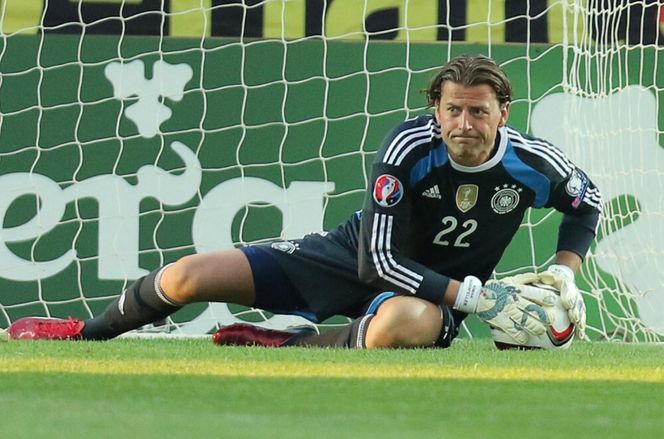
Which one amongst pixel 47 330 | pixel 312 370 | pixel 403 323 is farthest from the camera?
pixel 47 330

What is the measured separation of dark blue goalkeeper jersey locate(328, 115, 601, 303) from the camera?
173 inches

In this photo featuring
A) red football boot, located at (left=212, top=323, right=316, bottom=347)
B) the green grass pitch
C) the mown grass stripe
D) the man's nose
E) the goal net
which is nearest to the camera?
the green grass pitch

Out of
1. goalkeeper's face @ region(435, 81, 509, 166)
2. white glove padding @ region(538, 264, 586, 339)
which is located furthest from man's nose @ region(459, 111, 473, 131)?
white glove padding @ region(538, 264, 586, 339)

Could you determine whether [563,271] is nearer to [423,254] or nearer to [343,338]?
[423,254]

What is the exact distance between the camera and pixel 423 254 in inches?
181

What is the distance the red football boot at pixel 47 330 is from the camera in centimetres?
480

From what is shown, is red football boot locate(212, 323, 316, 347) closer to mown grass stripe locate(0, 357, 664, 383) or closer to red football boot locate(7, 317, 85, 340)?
red football boot locate(7, 317, 85, 340)

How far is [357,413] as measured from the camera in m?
2.78

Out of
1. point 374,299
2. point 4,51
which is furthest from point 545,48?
point 4,51

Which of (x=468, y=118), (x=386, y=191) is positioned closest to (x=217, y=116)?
(x=386, y=191)

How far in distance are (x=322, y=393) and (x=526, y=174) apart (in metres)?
1.62

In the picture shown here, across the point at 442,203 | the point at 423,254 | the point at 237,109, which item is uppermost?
the point at 237,109

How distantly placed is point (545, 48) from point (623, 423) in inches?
135

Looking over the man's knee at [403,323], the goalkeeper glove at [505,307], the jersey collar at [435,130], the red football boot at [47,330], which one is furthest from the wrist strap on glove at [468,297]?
the red football boot at [47,330]
